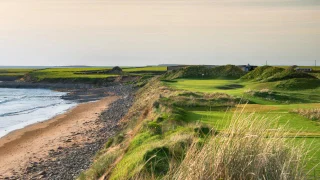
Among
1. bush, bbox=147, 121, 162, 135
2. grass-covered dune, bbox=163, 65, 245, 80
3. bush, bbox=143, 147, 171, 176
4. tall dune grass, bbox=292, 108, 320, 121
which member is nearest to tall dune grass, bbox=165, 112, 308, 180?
bush, bbox=143, 147, 171, 176

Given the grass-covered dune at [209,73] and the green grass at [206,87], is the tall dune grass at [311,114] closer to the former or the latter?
the green grass at [206,87]

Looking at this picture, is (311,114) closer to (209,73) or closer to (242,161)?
(242,161)

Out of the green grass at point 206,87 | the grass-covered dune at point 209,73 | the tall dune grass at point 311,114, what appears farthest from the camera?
the grass-covered dune at point 209,73

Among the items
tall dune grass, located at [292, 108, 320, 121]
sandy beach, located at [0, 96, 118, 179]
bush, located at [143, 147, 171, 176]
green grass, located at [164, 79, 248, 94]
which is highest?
bush, located at [143, 147, 171, 176]

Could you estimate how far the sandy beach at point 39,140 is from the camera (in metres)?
19.2

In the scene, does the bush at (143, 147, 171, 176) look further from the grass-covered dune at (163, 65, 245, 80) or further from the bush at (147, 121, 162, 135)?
the grass-covered dune at (163, 65, 245, 80)

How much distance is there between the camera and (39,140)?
2491 cm

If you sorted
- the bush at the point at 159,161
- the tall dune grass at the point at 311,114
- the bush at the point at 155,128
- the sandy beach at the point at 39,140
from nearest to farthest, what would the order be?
the bush at the point at 159,161 → the bush at the point at 155,128 → the tall dune grass at the point at 311,114 → the sandy beach at the point at 39,140

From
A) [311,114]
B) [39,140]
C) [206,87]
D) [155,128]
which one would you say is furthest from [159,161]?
[206,87]

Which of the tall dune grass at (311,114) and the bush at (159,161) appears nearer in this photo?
the bush at (159,161)

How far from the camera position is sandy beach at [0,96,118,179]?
19.2m

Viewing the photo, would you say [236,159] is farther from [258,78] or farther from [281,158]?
[258,78]

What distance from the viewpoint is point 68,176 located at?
15.1 m

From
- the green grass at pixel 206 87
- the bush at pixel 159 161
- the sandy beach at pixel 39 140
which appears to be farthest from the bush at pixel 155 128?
the green grass at pixel 206 87
